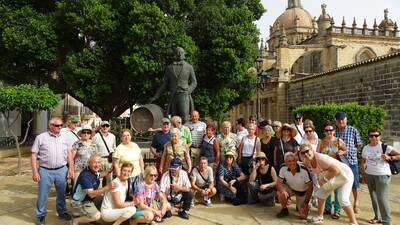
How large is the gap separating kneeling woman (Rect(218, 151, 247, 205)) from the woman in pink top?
4.90ft

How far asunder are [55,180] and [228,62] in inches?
434

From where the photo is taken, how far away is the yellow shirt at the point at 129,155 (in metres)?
5.83

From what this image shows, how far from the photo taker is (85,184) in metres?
5.45

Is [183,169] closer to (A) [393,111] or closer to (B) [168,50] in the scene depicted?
(B) [168,50]

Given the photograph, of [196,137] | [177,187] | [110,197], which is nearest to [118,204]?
[110,197]

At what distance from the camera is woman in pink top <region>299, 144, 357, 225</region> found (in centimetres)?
558

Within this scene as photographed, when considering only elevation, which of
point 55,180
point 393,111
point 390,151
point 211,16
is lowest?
point 55,180

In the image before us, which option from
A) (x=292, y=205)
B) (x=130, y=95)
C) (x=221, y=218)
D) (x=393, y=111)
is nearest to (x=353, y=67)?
(x=393, y=111)

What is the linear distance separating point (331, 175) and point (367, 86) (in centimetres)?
1463

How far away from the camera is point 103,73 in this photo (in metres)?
15.6

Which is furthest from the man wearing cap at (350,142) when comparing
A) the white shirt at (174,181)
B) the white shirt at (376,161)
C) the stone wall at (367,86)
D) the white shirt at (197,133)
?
the stone wall at (367,86)

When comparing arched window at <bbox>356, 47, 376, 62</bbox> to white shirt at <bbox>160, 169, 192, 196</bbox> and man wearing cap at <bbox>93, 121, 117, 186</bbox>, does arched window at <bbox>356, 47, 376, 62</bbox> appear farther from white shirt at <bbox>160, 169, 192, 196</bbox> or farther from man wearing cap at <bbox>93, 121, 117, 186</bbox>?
man wearing cap at <bbox>93, 121, 117, 186</bbox>

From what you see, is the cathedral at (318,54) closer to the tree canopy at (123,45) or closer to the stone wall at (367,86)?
the stone wall at (367,86)

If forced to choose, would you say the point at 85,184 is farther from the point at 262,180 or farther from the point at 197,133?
the point at 262,180
